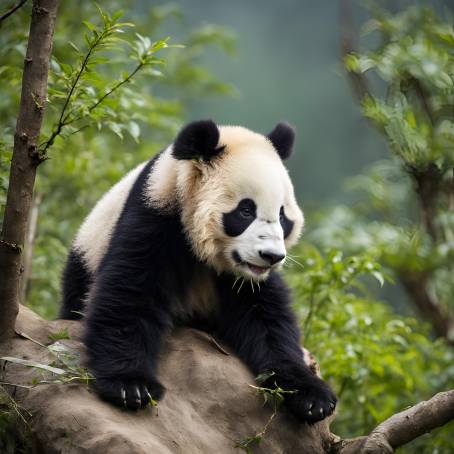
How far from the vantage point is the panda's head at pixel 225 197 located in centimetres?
348

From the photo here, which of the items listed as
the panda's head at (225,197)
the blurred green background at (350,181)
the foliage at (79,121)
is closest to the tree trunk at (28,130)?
the blurred green background at (350,181)

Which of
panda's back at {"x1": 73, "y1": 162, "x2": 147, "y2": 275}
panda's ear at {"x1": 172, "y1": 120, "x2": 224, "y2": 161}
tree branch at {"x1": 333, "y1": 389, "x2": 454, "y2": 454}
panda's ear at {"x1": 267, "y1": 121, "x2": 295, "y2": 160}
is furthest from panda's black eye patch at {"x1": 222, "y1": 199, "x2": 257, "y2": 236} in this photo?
tree branch at {"x1": 333, "y1": 389, "x2": 454, "y2": 454}

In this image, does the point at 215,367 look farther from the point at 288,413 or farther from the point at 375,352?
the point at 375,352

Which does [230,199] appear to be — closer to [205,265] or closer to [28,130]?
[205,265]

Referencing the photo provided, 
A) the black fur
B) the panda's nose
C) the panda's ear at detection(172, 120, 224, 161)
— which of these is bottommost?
the black fur

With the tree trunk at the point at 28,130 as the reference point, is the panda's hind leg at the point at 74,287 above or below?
below

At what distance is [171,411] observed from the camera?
3107 millimetres

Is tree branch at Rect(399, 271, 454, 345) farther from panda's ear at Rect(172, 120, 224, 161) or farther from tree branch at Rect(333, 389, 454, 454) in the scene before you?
tree branch at Rect(333, 389, 454, 454)

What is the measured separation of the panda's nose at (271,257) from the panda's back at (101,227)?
0.95m

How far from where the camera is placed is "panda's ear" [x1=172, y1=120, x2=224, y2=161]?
3.54m

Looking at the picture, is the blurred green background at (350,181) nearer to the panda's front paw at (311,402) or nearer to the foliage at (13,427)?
the foliage at (13,427)

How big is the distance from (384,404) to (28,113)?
3.85m

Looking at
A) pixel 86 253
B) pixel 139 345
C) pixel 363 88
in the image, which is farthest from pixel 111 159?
pixel 139 345

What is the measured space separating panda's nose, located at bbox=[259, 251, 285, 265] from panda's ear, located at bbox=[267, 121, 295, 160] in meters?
0.80
